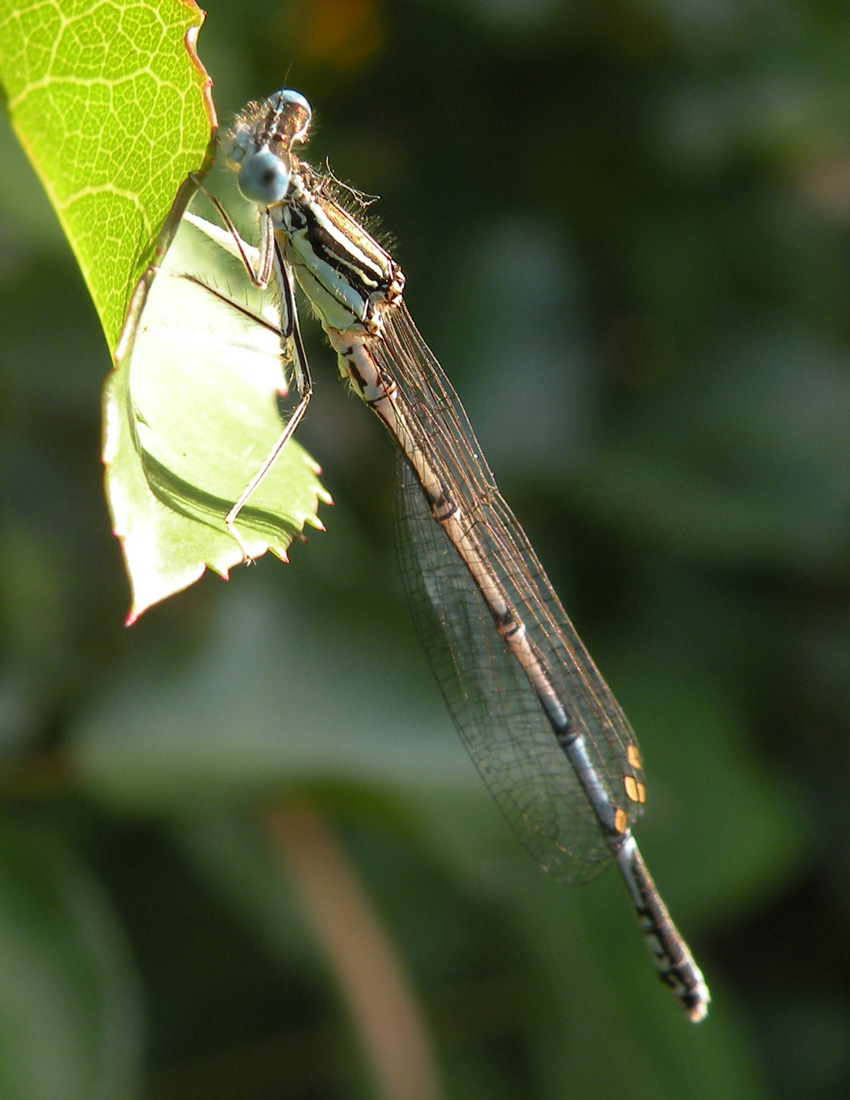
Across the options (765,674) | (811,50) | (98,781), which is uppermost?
(811,50)

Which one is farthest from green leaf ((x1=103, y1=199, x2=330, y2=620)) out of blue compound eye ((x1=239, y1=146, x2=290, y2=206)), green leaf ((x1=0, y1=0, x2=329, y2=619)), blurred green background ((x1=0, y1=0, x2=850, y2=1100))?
blurred green background ((x1=0, y1=0, x2=850, y2=1100))

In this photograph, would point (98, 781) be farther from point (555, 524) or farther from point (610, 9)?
point (610, 9)

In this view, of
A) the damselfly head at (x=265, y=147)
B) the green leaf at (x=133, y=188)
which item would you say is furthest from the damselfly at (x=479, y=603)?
the green leaf at (x=133, y=188)

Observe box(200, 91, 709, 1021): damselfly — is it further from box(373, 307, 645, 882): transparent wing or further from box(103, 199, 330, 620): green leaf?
box(103, 199, 330, 620): green leaf

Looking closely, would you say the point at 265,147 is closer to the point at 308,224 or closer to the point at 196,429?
the point at 308,224

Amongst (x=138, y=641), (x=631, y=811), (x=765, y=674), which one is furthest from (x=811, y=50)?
→ (x=138, y=641)

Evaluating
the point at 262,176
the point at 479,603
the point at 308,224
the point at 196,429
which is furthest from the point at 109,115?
the point at 479,603
